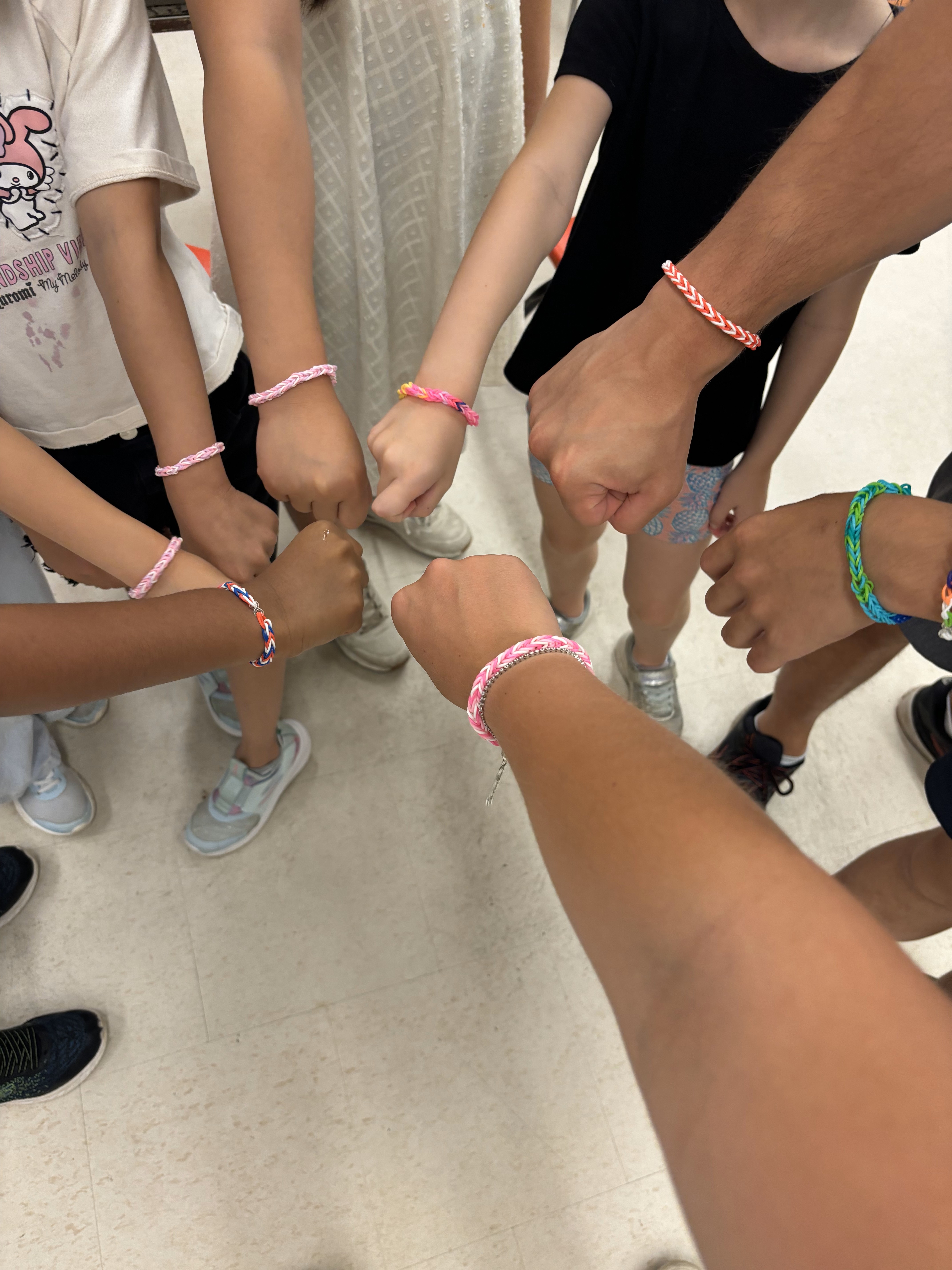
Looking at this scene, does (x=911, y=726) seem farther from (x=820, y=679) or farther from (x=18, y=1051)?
(x=18, y=1051)

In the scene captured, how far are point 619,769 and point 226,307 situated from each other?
2.63 feet

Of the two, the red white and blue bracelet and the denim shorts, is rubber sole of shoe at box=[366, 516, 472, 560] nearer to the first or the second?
the denim shorts

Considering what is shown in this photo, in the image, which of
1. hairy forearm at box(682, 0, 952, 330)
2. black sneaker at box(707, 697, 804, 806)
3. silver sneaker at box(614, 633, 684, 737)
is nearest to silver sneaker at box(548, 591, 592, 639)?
silver sneaker at box(614, 633, 684, 737)

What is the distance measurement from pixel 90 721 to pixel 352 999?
2.13ft

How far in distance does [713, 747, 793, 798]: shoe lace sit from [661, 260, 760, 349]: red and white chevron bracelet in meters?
0.79

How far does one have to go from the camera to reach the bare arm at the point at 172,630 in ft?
2.13

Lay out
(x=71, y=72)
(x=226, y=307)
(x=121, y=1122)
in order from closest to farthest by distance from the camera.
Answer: (x=71, y=72) < (x=226, y=307) < (x=121, y=1122)

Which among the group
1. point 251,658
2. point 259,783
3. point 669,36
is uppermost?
point 669,36

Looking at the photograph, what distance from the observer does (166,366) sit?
78 cm

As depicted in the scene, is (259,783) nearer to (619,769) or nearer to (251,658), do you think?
(251,658)

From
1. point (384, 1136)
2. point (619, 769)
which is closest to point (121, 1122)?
point (384, 1136)

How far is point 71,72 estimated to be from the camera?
0.70 m

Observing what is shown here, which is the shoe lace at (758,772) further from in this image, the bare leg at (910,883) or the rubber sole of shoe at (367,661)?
the rubber sole of shoe at (367,661)

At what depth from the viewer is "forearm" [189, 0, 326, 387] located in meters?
0.74
